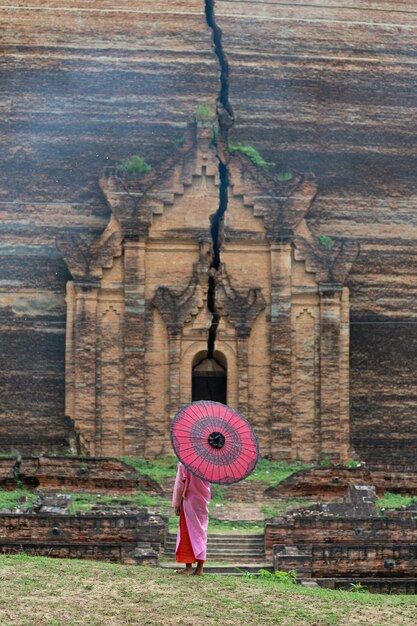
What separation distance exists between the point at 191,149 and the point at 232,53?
162 inches

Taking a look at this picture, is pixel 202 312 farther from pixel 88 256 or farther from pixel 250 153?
pixel 250 153

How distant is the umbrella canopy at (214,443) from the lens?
15.2 m

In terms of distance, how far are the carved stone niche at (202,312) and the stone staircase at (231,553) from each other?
9.46 meters

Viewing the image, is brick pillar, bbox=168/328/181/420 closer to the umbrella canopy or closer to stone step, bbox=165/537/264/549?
stone step, bbox=165/537/264/549

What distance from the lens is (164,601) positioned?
1373 centimetres

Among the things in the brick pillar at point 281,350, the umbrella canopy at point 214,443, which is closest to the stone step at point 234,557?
the umbrella canopy at point 214,443

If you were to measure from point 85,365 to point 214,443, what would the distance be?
16.8 metres

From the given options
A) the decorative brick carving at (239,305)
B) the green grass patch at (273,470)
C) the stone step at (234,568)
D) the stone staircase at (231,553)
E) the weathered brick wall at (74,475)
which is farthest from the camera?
the decorative brick carving at (239,305)

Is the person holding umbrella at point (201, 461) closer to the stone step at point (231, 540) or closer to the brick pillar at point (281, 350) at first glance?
the stone step at point (231, 540)

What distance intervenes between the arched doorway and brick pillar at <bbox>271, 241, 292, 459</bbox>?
1.24 meters

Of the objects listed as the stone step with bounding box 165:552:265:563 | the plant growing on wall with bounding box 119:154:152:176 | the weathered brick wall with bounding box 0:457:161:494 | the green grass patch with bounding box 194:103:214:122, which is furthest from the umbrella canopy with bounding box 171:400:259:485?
the green grass patch with bounding box 194:103:214:122

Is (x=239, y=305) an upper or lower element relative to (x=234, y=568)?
upper

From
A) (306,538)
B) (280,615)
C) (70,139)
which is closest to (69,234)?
(70,139)

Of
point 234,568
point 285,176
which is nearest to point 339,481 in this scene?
point 285,176
